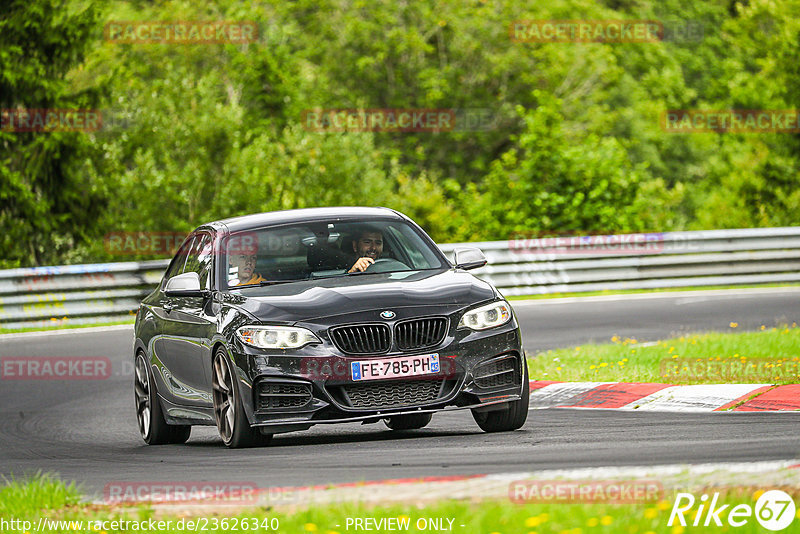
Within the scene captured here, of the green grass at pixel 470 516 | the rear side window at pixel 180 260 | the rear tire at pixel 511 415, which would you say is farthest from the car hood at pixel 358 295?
the green grass at pixel 470 516

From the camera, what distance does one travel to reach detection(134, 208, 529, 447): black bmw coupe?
877 cm

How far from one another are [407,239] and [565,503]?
4.74 meters

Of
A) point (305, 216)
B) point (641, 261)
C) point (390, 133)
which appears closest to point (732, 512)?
point (305, 216)

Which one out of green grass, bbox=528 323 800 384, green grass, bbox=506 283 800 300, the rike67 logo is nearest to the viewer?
the rike67 logo

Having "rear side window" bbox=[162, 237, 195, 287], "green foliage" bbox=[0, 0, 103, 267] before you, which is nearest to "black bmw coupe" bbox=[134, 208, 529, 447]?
"rear side window" bbox=[162, 237, 195, 287]

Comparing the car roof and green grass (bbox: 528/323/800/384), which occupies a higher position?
the car roof

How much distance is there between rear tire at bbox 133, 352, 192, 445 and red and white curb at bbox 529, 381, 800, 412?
2761 mm

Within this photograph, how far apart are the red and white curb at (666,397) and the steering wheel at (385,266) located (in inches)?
80.1

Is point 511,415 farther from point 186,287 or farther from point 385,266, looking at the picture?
point 186,287

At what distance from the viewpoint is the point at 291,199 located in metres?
36.5

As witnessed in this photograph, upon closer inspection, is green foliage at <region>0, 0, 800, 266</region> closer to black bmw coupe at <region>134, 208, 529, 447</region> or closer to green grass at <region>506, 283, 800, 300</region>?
green grass at <region>506, 283, 800, 300</region>

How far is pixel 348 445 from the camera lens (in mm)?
9211

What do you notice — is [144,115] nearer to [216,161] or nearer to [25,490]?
[216,161]

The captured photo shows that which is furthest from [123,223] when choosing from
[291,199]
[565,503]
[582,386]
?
[565,503]
